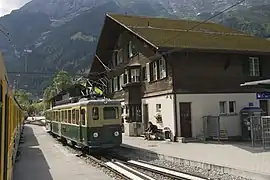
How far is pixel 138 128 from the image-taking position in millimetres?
26094

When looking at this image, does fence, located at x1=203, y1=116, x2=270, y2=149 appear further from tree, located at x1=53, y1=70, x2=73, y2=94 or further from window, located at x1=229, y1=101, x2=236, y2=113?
tree, located at x1=53, y1=70, x2=73, y2=94

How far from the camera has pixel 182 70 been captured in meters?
21.2

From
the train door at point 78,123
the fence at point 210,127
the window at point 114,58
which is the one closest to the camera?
the train door at point 78,123

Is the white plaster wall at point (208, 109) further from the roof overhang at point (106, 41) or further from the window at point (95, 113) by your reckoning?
the roof overhang at point (106, 41)

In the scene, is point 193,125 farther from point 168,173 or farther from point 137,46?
point 168,173

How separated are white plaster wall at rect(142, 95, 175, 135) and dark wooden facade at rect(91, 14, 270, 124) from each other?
398mm

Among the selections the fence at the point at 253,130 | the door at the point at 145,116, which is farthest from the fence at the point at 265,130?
the door at the point at 145,116

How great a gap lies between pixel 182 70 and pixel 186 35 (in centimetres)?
412

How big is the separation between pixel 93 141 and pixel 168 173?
596cm

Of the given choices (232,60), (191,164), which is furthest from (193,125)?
(191,164)

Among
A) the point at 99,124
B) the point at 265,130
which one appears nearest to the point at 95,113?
the point at 99,124

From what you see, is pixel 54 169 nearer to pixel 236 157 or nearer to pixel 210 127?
pixel 236 157

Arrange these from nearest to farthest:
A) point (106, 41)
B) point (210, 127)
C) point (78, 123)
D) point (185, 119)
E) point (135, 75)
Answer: point (78, 123) → point (210, 127) → point (185, 119) → point (135, 75) → point (106, 41)

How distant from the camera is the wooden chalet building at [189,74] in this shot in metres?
21.0
